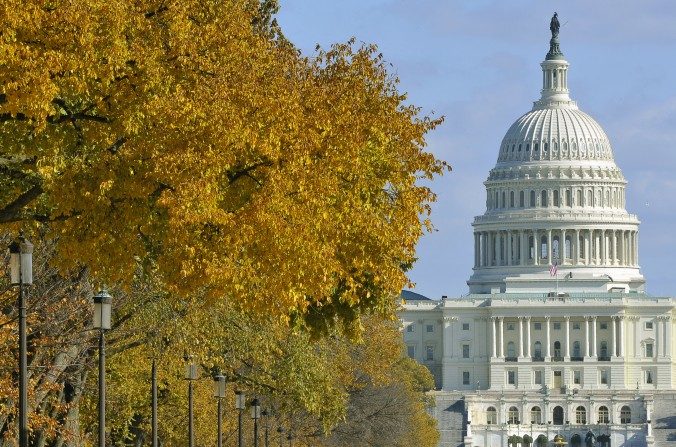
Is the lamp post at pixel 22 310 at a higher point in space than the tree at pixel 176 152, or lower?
lower

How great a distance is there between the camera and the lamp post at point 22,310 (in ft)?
114

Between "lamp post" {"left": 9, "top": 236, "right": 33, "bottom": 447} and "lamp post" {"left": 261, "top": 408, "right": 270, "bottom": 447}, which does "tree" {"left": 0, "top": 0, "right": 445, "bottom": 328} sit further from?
"lamp post" {"left": 261, "top": 408, "right": 270, "bottom": 447}

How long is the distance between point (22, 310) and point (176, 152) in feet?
12.5

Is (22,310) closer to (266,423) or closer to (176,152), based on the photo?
(176,152)

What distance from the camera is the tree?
3556 cm

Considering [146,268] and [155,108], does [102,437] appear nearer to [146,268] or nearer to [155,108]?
[146,268]

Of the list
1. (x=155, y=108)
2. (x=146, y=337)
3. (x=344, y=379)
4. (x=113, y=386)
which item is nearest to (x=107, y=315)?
(x=155, y=108)

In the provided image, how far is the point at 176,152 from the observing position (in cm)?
3666

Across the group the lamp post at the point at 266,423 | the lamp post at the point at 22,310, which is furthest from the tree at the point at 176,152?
the lamp post at the point at 266,423

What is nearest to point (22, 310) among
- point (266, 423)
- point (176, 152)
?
point (176, 152)

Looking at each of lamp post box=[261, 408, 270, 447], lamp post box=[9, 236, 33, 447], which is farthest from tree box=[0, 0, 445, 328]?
lamp post box=[261, 408, 270, 447]

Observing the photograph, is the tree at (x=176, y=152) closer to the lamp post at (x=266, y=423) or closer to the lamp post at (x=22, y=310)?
the lamp post at (x=22, y=310)

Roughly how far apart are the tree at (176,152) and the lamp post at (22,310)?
1443 mm

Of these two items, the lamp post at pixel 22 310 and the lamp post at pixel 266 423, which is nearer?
the lamp post at pixel 22 310
